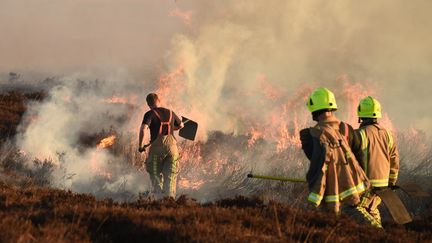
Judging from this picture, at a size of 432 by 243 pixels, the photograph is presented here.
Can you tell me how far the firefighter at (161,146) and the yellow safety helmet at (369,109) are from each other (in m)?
3.87

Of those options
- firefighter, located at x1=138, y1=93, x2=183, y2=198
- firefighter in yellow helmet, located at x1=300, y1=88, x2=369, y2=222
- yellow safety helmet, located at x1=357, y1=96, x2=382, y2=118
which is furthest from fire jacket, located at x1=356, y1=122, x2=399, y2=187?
firefighter, located at x1=138, y1=93, x2=183, y2=198

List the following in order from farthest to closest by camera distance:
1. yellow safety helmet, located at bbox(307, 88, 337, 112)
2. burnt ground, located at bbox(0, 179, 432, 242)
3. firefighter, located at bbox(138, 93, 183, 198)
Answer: firefighter, located at bbox(138, 93, 183, 198)
yellow safety helmet, located at bbox(307, 88, 337, 112)
burnt ground, located at bbox(0, 179, 432, 242)

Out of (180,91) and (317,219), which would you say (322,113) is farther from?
(180,91)

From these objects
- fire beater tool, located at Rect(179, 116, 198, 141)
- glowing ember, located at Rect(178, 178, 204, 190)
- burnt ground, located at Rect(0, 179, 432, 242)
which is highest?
fire beater tool, located at Rect(179, 116, 198, 141)

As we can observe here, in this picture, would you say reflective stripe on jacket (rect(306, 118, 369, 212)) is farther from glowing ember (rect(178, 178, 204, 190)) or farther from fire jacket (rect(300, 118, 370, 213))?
glowing ember (rect(178, 178, 204, 190))

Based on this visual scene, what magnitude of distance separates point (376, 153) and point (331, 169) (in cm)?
110

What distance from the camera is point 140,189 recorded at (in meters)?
12.7

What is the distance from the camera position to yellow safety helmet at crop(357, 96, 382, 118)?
6828 mm

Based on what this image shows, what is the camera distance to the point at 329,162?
577 cm

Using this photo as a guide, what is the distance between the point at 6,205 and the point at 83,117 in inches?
460

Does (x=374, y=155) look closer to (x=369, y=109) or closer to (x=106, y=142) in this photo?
(x=369, y=109)

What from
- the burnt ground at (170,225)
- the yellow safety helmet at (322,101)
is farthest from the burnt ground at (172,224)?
the yellow safety helmet at (322,101)

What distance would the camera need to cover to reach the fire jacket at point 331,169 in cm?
568

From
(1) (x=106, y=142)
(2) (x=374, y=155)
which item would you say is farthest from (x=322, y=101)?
(1) (x=106, y=142)
